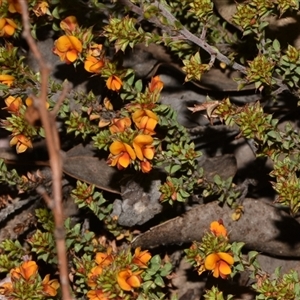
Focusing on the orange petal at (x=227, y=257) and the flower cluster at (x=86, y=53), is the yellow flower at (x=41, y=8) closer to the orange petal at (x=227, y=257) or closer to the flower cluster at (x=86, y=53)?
the flower cluster at (x=86, y=53)

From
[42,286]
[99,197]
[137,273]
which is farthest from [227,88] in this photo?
[42,286]

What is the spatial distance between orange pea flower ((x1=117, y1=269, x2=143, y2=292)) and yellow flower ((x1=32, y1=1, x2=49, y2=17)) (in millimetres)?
1248

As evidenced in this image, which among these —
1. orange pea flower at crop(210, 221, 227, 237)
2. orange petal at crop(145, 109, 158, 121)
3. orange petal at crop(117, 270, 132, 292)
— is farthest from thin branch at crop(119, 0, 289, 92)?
orange petal at crop(117, 270, 132, 292)

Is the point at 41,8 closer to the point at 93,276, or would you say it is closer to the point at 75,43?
the point at 75,43

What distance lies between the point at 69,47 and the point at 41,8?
0.27m

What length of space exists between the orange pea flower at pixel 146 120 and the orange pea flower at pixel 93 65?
0.91 ft

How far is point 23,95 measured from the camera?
11.1 ft

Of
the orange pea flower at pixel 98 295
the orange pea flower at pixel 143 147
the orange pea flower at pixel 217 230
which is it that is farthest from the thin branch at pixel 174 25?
the orange pea flower at pixel 98 295

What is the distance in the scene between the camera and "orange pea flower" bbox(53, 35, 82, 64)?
10.5 ft

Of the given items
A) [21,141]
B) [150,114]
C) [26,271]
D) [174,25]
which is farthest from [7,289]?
[174,25]

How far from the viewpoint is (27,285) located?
3.15 meters

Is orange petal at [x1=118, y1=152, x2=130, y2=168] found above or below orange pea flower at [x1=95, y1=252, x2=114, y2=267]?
above

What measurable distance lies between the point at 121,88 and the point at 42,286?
975mm

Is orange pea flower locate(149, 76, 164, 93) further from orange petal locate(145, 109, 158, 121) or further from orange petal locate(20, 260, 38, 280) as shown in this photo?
orange petal locate(20, 260, 38, 280)
